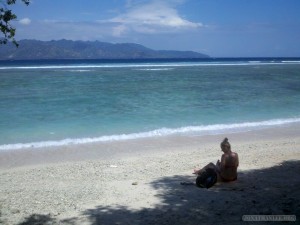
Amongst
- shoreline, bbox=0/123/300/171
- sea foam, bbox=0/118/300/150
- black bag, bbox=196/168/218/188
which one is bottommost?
shoreline, bbox=0/123/300/171

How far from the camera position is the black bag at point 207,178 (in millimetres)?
7043

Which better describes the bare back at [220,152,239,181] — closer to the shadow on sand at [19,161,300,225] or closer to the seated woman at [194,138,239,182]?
the seated woman at [194,138,239,182]

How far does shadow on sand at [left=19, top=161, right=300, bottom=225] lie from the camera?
18.0 ft

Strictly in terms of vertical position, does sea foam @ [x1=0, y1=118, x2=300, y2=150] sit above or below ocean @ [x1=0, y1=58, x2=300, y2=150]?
below

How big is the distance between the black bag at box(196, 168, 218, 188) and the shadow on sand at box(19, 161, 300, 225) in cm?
11

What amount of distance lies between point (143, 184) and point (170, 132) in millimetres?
5957

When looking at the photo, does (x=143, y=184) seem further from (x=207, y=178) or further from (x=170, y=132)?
(x=170, y=132)

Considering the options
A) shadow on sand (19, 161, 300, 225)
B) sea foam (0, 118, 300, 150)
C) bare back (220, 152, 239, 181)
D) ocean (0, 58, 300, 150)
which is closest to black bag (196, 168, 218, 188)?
shadow on sand (19, 161, 300, 225)

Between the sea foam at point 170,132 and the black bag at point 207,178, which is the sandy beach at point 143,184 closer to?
the black bag at point 207,178

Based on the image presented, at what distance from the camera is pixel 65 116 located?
16.3m

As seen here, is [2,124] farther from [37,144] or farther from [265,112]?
[265,112]

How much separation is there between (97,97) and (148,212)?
17671 millimetres

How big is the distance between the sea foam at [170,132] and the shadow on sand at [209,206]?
16.9ft

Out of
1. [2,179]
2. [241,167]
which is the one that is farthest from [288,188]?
[2,179]
